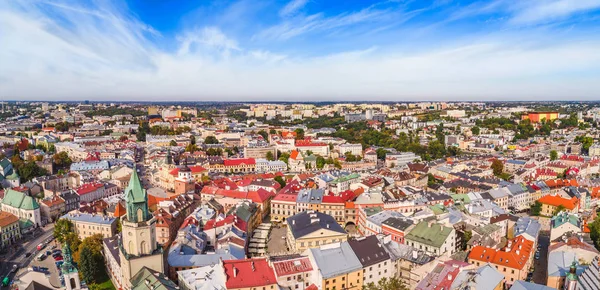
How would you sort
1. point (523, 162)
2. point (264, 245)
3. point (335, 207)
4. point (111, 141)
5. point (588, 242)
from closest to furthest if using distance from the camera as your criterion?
1. point (588, 242)
2. point (264, 245)
3. point (335, 207)
4. point (523, 162)
5. point (111, 141)

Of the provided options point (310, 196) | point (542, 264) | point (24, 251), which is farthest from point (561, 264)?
point (24, 251)

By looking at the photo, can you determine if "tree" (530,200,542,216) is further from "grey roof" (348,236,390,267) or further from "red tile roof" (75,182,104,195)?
"red tile roof" (75,182,104,195)

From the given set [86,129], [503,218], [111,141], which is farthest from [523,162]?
[86,129]

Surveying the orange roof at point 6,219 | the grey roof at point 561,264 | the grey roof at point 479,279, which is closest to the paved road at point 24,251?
the orange roof at point 6,219

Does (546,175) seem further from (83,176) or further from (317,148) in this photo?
(83,176)

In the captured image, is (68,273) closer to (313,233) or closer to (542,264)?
(313,233)

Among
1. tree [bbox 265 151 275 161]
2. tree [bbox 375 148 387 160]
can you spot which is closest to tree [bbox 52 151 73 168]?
tree [bbox 265 151 275 161]
